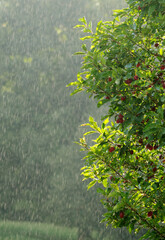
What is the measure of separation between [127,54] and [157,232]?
1.54 m

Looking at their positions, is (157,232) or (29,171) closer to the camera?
(157,232)

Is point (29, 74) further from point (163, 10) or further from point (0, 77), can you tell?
point (163, 10)

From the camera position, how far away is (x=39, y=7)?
21.4m

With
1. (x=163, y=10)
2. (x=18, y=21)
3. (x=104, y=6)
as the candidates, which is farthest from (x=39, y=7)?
(x=163, y=10)

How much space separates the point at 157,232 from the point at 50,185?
11064 mm

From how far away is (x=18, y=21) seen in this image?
20250mm

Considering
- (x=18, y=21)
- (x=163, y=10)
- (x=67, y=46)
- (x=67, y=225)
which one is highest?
(x=18, y=21)

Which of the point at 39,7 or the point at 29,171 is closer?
the point at 29,171

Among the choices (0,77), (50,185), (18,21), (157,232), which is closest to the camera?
(157,232)

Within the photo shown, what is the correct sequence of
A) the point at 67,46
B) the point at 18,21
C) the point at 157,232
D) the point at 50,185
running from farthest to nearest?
the point at 18,21, the point at 67,46, the point at 50,185, the point at 157,232

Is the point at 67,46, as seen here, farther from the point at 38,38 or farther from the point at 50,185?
the point at 50,185

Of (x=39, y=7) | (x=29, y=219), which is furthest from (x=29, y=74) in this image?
(x=29, y=219)

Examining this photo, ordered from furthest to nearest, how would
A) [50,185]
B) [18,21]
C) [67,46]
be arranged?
[18,21] → [67,46] → [50,185]

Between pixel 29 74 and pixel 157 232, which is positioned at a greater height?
pixel 29 74
